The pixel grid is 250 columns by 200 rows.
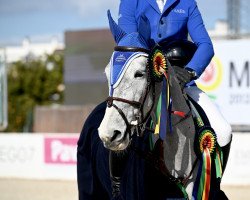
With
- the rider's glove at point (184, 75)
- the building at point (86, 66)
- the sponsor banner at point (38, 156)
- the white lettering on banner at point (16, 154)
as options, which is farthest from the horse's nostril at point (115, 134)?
the building at point (86, 66)

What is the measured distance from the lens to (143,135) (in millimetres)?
4617

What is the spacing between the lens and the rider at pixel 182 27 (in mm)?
4840

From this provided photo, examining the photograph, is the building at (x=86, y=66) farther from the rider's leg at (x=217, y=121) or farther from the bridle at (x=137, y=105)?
the bridle at (x=137, y=105)

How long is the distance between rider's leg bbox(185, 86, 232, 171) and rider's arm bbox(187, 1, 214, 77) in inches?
10.4

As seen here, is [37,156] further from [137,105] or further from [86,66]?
[137,105]

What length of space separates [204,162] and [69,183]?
10.3 metres

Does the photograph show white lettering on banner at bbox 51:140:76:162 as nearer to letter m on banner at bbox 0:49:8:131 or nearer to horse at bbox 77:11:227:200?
letter m on banner at bbox 0:49:8:131

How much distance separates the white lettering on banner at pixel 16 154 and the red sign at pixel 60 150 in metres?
0.45

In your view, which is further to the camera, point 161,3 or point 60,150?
point 60,150

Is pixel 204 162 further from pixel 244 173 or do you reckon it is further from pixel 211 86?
pixel 211 86

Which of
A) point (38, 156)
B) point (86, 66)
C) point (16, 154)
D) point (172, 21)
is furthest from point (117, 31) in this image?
point (86, 66)

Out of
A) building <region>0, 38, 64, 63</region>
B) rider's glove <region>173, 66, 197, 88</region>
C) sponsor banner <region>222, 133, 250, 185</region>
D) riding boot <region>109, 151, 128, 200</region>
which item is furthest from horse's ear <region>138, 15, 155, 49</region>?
building <region>0, 38, 64, 63</region>

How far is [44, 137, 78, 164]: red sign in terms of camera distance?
49.8 ft

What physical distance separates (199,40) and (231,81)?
43.5 feet
